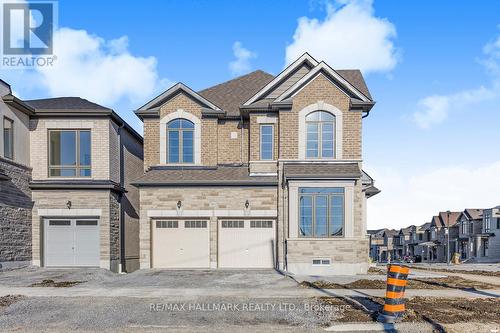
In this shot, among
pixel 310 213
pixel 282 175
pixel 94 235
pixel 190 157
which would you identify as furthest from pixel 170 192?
pixel 310 213

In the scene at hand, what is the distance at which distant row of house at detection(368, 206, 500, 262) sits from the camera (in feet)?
171

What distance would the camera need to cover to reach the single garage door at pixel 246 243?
1741 cm

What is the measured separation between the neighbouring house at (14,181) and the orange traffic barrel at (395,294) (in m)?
14.8

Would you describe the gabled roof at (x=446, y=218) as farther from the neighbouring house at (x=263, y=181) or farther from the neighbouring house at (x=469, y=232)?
the neighbouring house at (x=263, y=181)

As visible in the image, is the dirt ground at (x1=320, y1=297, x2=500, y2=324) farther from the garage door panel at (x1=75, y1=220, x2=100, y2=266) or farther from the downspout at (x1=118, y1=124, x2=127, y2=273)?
the downspout at (x1=118, y1=124, x2=127, y2=273)

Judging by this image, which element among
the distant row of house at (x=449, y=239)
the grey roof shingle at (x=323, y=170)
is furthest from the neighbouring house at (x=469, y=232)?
the grey roof shingle at (x=323, y=170)

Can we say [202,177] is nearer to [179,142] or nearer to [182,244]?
[179,142]

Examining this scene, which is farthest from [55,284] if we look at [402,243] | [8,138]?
[402,243]

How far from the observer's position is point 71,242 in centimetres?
1723

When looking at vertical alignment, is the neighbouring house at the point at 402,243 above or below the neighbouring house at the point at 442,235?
below

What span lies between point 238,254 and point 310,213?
3.88 m

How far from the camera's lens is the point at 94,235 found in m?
17.2

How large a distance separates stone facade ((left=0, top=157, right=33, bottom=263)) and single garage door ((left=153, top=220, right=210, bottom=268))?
5.50 meters

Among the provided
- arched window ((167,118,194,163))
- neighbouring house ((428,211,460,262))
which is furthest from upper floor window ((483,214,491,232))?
arched window ((167,118,194,163))
